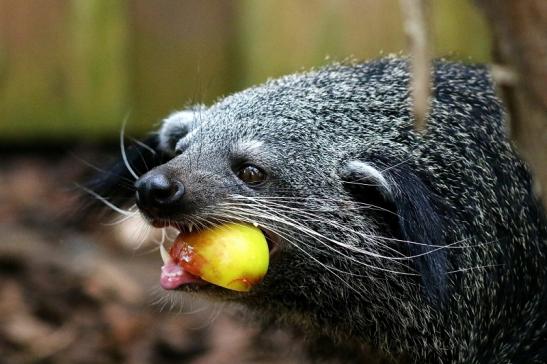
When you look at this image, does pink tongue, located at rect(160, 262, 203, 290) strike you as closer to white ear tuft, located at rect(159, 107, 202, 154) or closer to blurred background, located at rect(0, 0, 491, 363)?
white ear tuft, located at rect(159, 107, 202, 154)

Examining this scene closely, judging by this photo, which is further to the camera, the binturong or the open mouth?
the binturong

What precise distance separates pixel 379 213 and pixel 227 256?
794 mm

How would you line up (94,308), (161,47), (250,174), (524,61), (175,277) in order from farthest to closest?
(161,47) < (94,308) < (250,174) < (175,277) < (524,61)

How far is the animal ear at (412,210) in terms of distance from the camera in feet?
14.1

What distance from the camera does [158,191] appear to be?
4.16m

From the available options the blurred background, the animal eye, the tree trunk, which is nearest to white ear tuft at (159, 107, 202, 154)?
the animal eye

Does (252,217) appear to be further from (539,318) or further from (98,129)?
(98,129)

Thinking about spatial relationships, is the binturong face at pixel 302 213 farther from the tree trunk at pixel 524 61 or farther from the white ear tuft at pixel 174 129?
the tree trunk at pixel 524 61

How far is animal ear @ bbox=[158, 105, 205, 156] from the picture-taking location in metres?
5.11

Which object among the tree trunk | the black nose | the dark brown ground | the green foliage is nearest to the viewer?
the tree trunk

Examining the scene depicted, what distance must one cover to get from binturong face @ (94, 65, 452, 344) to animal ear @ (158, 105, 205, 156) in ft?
1.13

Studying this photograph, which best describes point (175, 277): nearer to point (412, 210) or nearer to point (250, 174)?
point (250, 174)

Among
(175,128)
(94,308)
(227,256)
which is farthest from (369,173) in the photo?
(94,308)

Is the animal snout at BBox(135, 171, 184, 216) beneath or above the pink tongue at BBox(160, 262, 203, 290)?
above
